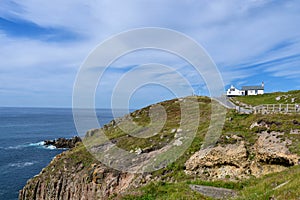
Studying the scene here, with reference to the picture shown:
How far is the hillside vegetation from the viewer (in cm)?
1588

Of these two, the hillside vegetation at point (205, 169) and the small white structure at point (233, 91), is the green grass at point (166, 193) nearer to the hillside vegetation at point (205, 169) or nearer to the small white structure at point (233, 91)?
the hillside vegetation at point (205, 169)

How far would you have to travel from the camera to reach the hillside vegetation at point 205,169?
→ 15.9 metres

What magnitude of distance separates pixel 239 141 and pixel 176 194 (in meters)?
13.3

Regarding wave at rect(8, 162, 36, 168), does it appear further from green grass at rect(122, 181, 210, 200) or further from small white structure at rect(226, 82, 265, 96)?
small white structure at rect(226, 82, 265, 96)

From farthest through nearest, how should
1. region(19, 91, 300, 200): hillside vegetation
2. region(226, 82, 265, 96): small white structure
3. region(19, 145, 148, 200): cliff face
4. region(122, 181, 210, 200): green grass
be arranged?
1. region(226, 82, 265, 96): small white structure
2. region(19, 145, 148, 200): cliff face
3. region(19, 91, 300, 200): hillside vegetation
4. region(122, 181, 210, 200): green grass

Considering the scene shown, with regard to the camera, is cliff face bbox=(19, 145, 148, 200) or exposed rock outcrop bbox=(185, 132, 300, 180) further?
cliff face bbox=(19, 145, 148, 200)

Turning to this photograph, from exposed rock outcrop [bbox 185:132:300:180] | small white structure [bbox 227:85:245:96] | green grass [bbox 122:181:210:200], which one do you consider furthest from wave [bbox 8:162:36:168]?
small white structure [bbox 227:85:245:96]

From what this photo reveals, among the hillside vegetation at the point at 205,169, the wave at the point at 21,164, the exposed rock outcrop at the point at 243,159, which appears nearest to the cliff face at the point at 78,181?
the hillside vegetation at the point at 205,169

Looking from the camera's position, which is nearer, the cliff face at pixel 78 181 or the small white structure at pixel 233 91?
the cliff face at pixel 78 181

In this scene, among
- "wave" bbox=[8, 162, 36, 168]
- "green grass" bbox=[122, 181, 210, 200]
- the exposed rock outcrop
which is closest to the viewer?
"green grass" bbox=[122, 181, 210, 200]

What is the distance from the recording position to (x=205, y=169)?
24.7 m

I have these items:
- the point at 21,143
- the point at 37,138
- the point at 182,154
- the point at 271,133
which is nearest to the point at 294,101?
the point at 271,133

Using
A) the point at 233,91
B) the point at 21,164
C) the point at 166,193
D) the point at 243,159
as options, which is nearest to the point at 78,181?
the point at 166,193

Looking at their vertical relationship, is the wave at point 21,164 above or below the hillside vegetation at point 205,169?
below
